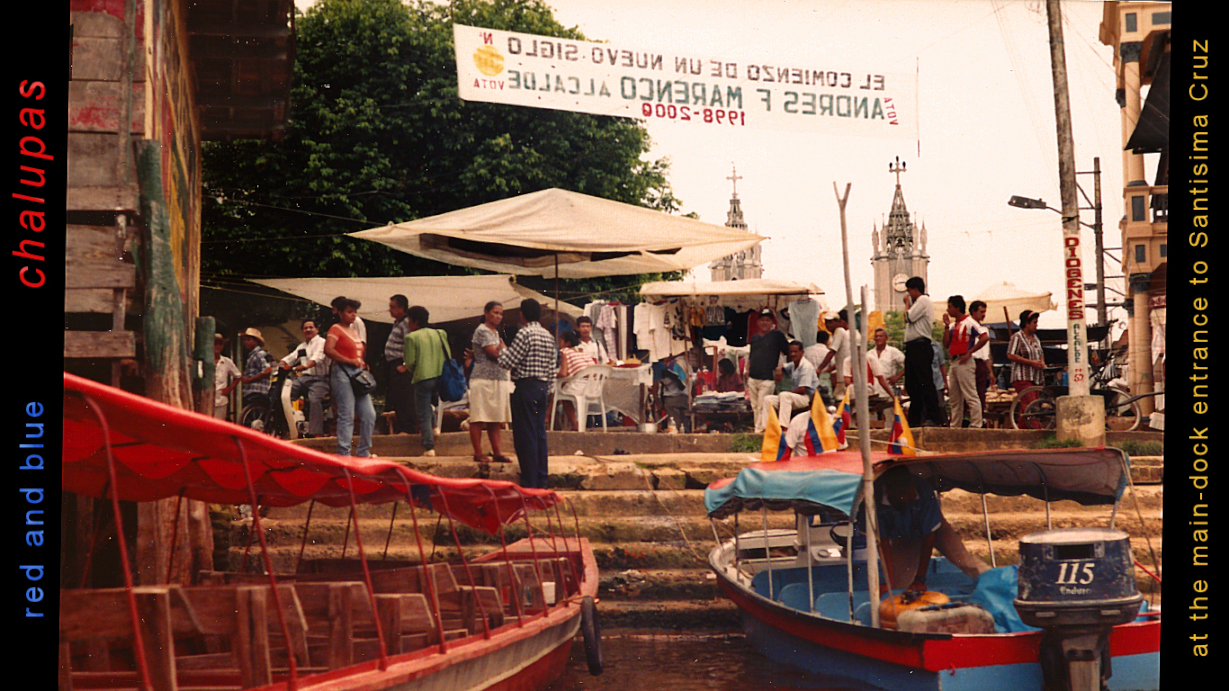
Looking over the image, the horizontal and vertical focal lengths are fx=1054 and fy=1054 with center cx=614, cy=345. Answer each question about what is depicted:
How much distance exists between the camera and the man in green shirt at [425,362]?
7145 millimetres

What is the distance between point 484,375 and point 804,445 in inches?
83.3

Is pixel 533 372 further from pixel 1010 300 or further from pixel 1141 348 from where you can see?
pixel 1141 348

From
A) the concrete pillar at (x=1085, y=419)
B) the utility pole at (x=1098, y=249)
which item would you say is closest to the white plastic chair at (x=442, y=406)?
the concrete pillar at (x=1085, y=419)

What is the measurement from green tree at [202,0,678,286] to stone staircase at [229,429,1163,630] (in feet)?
4.97

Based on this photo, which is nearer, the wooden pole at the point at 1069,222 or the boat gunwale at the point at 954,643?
the boat gunwale at the point at 954,643

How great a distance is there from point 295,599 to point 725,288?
13.9 ft

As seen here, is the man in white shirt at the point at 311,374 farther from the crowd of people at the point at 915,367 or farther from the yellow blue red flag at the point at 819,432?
the yellow blue red flag at the point at 819,432

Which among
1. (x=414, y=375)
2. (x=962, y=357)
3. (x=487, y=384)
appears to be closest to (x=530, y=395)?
(x=487, y=384)

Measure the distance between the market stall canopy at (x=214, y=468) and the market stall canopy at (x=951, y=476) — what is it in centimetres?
120

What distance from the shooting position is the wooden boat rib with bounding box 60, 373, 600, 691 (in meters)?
3.49

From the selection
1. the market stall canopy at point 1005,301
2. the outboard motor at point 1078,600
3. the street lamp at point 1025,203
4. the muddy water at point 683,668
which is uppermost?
the street lamp at point 1025,203

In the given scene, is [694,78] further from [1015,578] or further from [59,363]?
[59,363]

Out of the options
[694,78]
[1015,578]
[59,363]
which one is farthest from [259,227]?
[1015,578]

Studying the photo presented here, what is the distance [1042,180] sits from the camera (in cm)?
695
